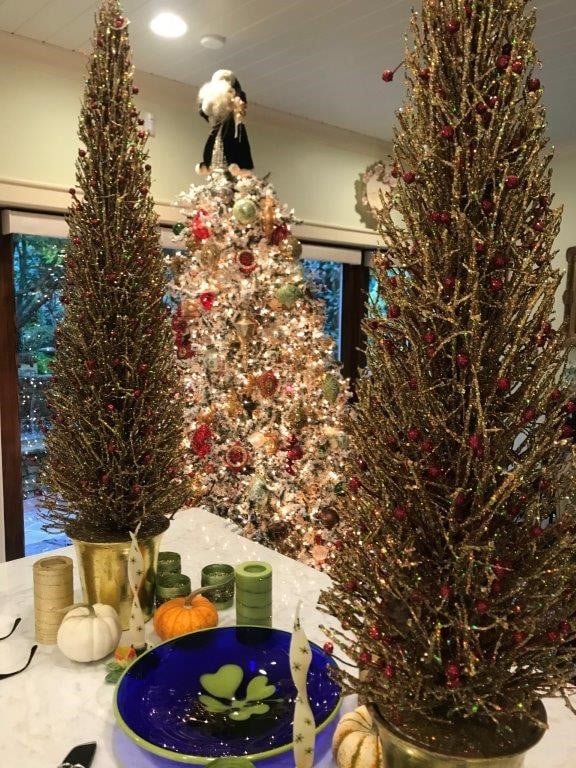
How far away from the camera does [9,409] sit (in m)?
3.07

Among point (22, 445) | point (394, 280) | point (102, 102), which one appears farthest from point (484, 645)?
point (22, 445)

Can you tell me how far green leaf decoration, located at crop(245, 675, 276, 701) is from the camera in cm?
104

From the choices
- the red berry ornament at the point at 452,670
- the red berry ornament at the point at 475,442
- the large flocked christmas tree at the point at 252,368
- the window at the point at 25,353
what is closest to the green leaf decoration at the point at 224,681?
the red berry ornament at the point at 452,670

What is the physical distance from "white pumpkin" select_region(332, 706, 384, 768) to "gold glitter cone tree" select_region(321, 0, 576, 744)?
0.64 ft

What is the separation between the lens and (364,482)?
755 millimetres

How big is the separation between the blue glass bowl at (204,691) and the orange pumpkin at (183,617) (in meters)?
0.08

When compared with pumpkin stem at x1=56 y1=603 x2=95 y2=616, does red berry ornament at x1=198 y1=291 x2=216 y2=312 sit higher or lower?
higher

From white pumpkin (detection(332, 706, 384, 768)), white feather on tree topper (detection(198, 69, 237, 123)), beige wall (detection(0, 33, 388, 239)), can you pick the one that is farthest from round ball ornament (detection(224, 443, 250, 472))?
white pumpkin (detection(332, 706, 384, 768))

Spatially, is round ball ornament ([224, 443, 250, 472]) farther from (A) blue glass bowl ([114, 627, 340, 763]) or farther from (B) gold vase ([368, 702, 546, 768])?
(B) gold vase ([368, 702, 546, 768])

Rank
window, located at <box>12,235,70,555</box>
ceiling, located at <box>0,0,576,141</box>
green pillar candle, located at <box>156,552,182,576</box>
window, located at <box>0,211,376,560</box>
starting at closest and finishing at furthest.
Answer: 1. green pillar candle, located at <box>156,552,182,576</box>
2. ceiling, located at <box>0,0,576,141</box>
3. window, located at <box>0,211,376,560</box>
4. window, located at <box>12,235,70,555</box>

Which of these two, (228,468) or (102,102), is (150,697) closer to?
(102,102)

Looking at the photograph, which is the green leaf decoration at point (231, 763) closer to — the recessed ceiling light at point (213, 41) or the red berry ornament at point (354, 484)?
the red berry ornament at point (354, 484)

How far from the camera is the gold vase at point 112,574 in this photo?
54.8 inches

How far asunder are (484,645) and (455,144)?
60cm
